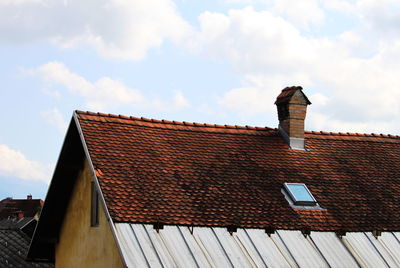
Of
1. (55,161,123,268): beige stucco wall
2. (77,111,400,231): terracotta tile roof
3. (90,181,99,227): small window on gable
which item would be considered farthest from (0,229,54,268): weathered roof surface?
(90,181,99,227): small window on gable

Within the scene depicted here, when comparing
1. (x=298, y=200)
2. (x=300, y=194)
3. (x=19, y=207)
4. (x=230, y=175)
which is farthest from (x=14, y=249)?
(x=19, y=207)

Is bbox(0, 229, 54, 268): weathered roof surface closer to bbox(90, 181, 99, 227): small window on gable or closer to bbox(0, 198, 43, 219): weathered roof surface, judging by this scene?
bbox(90, 181, 99, 227): small window on gable

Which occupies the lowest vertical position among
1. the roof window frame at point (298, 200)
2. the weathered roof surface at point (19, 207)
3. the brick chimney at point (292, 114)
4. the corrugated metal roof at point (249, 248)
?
the corrugated metal roof at point (249, 248)

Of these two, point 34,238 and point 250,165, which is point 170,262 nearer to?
point 250,165

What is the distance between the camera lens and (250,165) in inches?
760

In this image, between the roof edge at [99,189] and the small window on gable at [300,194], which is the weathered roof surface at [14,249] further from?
the small window on gable at [300,194]

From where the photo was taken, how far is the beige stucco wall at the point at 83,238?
16.4 m

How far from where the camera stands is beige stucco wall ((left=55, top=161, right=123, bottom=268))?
16.4 metres

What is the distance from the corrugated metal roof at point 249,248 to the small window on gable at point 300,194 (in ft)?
3.14

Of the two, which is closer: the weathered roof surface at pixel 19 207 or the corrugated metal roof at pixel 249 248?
the corrugated metal roof at pixel 249 248

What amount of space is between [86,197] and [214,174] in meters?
2.97

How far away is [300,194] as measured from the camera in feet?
60.3

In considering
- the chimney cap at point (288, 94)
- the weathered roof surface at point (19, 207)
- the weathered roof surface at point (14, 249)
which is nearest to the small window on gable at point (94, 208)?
the chimney cap at point (288, 94)

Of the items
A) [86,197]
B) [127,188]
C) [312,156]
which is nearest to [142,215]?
[127,188]
